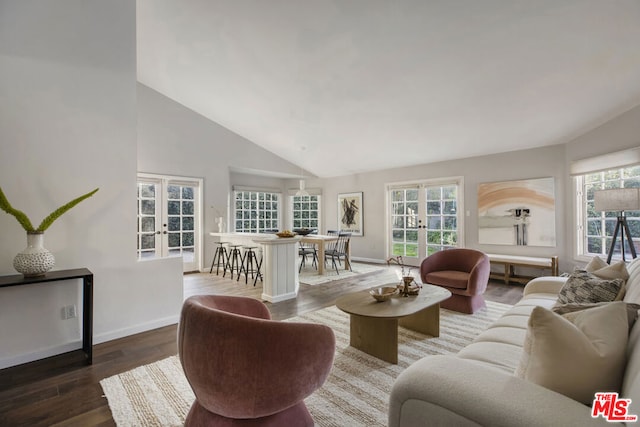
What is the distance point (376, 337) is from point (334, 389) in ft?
1.91

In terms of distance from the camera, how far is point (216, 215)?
6430mm

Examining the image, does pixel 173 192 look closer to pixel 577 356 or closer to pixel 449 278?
pixel 449 278

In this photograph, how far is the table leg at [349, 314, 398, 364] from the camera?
2.30 metres

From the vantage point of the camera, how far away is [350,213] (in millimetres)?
7824

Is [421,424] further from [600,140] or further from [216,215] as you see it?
[216,215]

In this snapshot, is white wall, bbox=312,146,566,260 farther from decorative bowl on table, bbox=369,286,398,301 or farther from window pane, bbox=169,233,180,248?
window pane, bbox=169,233,180,248

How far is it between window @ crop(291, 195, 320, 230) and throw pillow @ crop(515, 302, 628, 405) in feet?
24.8

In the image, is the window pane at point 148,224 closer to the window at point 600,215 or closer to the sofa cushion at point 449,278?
the sofa cushion at point 449,278

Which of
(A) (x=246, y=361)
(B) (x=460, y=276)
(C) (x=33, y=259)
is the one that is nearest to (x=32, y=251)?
(C) (x=33, y=259)

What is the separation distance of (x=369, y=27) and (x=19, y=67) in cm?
320

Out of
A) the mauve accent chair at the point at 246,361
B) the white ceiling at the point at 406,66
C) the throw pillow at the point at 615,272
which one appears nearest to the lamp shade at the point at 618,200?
the white ceiling at the point at 406,66

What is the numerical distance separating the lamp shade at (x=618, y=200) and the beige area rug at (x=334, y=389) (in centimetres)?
236

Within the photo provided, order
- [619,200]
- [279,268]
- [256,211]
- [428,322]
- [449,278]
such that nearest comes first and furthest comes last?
1. [428,322]
2. [619,200]
3. [449,278]
4. [279,268]
5. [256,211]

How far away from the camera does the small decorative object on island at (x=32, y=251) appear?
2178 millimetres
